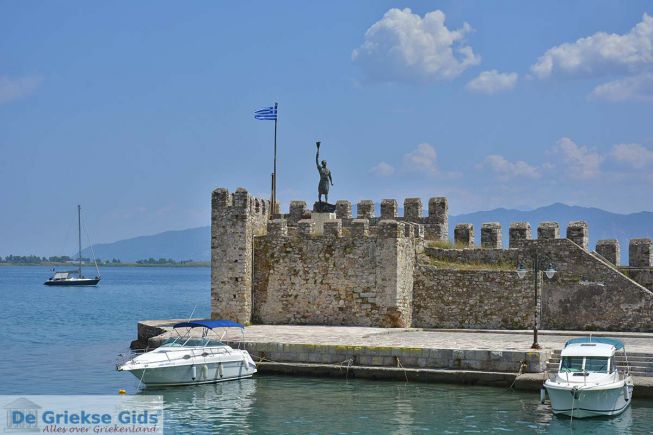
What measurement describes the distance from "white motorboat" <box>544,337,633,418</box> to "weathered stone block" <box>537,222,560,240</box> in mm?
8326

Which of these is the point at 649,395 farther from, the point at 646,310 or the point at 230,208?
the point at 230,208

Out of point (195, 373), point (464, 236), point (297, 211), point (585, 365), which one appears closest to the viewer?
point (585, 365)

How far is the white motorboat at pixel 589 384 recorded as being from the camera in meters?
20.3

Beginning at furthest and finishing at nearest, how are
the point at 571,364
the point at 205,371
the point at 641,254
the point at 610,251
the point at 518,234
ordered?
the point at 610,251 < the point at 518,234 < the point at 641,254 < the point at 205,371 < the point at 571,364

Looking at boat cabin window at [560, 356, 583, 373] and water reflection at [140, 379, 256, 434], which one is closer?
water reflection at [140, 379, 256, 434]

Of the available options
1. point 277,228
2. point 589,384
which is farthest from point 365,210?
point 589,384

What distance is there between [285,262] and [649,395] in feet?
40.9

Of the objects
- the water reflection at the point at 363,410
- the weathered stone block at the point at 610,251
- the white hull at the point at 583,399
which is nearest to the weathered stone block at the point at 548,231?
the weathered stone block at the point at 610,251

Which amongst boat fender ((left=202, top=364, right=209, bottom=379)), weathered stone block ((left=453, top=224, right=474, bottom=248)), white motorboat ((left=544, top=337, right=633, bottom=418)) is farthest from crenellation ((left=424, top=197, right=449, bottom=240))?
white motorboat ((left=544, top=337, right=633, bottom=418))

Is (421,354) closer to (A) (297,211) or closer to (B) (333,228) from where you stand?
(B) (333,228)

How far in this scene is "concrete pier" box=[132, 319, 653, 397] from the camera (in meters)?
23.4

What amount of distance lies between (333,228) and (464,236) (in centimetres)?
467

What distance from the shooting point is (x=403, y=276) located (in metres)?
29.8

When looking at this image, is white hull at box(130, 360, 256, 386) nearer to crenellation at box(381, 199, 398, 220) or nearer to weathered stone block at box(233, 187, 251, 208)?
weathered stone block at box(233, 187, 251, 208)
